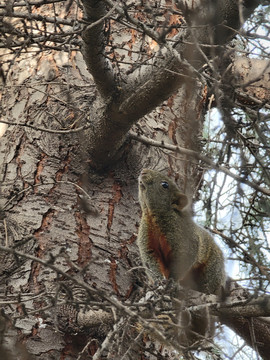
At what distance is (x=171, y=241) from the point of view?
429 cm

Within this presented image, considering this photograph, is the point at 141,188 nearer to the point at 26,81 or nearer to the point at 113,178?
the point at 113,178

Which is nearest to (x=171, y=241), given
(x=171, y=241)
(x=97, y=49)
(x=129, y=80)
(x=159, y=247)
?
(x=171, y=241)

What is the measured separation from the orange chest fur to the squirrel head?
Answer: 134mm

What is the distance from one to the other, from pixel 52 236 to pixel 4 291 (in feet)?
1.71

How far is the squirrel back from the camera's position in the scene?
13.7 ft

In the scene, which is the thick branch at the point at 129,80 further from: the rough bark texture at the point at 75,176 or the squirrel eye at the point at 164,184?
the squirrel eye at the point at 164,184

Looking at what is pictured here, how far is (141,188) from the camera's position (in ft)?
13.9

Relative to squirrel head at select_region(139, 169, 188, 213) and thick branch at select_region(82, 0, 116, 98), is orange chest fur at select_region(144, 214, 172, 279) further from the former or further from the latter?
thick branch at select_region(82, 0, 116, 98)

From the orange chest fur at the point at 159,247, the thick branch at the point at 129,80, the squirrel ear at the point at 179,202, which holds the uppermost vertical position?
the thick branch at the point at 129,80

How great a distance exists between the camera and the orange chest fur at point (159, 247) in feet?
13.9

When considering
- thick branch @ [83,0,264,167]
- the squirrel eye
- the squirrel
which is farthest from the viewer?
the squirrel eye

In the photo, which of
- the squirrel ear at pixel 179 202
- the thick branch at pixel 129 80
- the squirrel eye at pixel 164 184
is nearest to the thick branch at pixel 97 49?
the thick branch at pixel 129 80

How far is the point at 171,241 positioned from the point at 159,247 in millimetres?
112

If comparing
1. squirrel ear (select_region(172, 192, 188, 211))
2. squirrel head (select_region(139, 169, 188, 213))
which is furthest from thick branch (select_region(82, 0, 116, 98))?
squirrel ear (select_region(172, 192, 188, 211))
